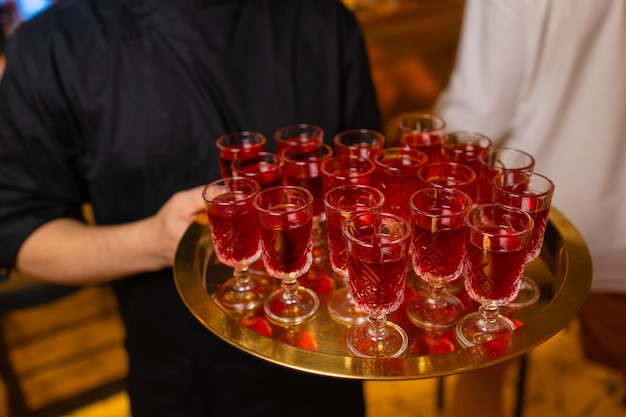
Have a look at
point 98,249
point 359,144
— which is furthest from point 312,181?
point 98,249

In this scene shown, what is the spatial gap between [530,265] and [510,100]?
1.85ft

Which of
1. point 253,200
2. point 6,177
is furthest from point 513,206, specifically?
point 6,177

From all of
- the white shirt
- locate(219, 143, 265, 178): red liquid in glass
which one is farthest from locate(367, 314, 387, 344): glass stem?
the white shirt

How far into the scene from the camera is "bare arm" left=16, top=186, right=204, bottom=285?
1.22 meters

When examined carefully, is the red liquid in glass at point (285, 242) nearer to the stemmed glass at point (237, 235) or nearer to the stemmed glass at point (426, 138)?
the stemmed glass at point (237, 235)

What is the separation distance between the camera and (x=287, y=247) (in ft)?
3.34

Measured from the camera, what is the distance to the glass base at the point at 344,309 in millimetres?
1034

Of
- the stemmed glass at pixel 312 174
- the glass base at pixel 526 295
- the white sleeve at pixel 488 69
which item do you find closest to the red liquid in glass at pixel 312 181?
the stemmed glass at pixel 312 174

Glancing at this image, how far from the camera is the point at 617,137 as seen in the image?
1479mm

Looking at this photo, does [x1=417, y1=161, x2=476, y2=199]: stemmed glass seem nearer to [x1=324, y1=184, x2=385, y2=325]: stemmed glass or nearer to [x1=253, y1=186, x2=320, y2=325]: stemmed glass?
[x1=324, y1=184, x2=385, y2=325]: stemmed glass

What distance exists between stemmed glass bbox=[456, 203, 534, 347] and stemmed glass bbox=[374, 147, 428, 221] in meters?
0.18

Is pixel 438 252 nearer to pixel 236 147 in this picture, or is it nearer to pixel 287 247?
pixel 287 247

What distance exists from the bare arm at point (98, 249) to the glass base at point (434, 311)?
18.9 inches

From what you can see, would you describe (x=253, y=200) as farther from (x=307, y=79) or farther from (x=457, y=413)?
(x=457, y=413)
